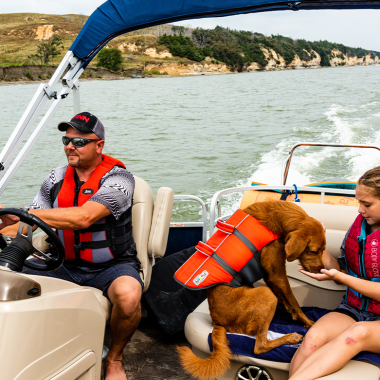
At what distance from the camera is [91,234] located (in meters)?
2.50

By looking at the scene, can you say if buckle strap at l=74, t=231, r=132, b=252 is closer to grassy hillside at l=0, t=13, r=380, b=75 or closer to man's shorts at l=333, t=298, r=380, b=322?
man's shorts at l=333, t=298, r=380, b=322

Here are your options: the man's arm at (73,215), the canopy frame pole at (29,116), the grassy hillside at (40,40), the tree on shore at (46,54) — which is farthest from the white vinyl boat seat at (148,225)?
the tree on shore at (46,54)

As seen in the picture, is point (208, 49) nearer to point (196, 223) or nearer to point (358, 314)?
point (196, 223)

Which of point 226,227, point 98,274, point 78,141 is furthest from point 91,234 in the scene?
point 226,227

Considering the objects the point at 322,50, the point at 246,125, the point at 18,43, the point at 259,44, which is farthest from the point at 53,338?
the point at 18,43

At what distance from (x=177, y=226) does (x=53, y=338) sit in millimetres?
2110

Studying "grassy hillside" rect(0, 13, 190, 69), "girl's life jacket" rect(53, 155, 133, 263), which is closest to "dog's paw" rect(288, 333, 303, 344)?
"girl's life jacket" rect(53, 155, 133, 263)

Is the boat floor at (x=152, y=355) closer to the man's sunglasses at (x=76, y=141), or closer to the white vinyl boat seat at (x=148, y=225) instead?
the white vinyl boat seat at (x=148, y=225)

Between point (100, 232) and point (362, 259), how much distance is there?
1480mm

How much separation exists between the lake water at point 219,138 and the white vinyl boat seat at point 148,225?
4.45 metres

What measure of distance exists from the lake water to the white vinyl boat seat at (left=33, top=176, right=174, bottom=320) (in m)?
4.45

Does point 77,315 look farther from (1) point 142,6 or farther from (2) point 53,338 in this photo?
(1) point 142,6

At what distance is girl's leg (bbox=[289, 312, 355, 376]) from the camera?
1.93 m

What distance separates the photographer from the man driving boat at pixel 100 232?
2.40 metres
